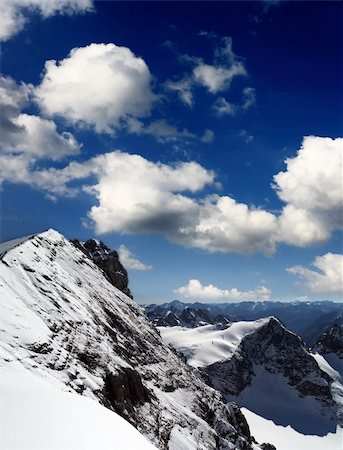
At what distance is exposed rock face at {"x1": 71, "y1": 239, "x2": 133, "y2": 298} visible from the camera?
112 m

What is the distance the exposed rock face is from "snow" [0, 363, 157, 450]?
89594mm

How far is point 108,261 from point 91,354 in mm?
73946

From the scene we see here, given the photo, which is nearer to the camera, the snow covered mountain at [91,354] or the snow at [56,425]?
the snow at [56,425]

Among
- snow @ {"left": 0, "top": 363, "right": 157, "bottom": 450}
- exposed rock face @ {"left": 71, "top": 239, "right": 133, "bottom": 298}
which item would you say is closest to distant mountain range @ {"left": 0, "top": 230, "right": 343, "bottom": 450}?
snow @ {"left": 0, "top": 363, "right": 157, "bottom": 450}

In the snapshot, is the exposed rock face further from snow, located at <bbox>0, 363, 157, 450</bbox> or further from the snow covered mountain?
snow, located at <bbox>0, 363, 157, 450</bbox>

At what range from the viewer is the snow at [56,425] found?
1116 cm

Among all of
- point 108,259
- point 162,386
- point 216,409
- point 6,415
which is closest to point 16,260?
point 162,386

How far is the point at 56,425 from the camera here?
12.4m

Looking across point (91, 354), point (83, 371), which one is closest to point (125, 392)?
point (91, 354)

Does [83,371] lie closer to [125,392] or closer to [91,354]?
[91,354]

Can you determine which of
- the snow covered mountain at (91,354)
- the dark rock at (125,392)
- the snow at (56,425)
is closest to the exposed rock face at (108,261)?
the snow covered mountain at (91,354)

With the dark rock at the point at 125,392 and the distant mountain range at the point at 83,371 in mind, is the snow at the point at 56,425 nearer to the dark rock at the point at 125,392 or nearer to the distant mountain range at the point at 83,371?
the distant mountain range at the point at 83,371

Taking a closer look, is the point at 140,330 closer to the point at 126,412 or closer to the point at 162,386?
the point at 162,386

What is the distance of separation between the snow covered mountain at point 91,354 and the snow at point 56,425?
9cm
